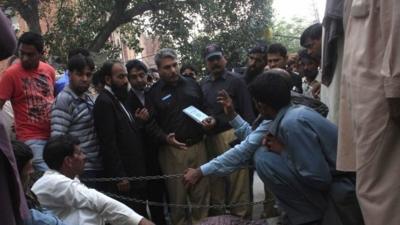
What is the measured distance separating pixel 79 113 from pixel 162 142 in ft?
3.14

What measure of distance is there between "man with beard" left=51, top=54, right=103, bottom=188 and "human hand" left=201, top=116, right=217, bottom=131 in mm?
1021

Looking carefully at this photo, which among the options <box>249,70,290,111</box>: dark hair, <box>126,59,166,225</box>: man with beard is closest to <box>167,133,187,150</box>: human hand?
<box>126,59,166,225</box>: man with beard

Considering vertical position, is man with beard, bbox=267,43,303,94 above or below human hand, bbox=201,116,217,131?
above

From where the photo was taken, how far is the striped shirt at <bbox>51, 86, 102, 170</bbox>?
4.43m

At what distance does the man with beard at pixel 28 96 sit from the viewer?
14.7 ft

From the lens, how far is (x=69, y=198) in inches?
132

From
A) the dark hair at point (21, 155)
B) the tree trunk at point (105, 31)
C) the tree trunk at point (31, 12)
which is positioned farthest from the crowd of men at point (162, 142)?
the tree trunk at point (105, 31)

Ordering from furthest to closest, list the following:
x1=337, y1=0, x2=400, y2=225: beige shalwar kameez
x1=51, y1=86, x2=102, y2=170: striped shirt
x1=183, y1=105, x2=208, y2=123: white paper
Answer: x1=183, y1=105, x2=208, y2=123: white paper, x1=51, y1=86, x2=102, y2=170: striped shirt, x1=337, y1=0, x2=400, y2=225: beige shalwar kameez

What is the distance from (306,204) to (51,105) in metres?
2.53

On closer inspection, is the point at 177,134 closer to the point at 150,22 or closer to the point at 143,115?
the point at 143,115

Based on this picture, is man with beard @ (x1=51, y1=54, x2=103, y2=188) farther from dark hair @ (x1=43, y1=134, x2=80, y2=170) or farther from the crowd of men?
dark hair @ (x1=43, y1=134, x2=80, y2=170)

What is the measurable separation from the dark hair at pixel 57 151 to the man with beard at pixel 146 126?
1671 mm

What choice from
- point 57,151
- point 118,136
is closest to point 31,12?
point 118,136

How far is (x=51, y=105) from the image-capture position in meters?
4.63
